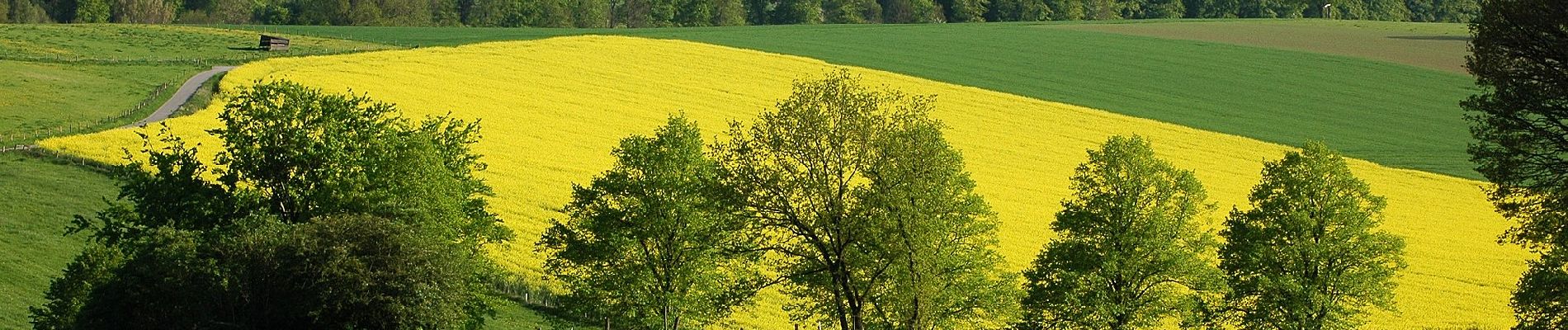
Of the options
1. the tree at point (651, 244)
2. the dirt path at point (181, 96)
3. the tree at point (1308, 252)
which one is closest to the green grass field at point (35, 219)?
the dirt path at point (181, 96)

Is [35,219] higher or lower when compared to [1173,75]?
lower

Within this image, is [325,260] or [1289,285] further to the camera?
[1289,285]

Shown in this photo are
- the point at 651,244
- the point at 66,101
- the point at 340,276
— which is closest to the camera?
the point at 340,276

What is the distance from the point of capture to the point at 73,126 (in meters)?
69.1

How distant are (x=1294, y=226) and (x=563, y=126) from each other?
42.2 meters

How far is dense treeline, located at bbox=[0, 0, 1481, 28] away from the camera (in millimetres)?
155250

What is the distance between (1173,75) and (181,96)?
222 ft

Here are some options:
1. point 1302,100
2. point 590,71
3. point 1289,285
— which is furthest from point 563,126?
point 1302,100

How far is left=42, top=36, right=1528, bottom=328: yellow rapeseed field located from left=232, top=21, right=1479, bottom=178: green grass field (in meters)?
4.87

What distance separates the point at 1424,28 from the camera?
158 metres

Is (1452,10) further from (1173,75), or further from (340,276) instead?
Answer: (340,276)

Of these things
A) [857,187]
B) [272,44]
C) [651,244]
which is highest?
[857,187]

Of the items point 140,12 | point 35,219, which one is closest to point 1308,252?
point 35,219

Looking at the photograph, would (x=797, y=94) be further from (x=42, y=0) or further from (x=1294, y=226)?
(x=42, y=0)
